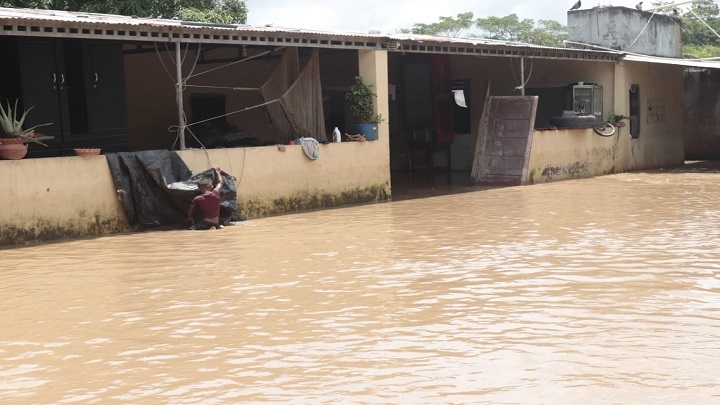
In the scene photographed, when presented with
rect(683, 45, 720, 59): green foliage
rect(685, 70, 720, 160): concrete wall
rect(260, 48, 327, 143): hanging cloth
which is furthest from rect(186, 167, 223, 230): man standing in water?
rect(683, 45, 720, 59): green foliage

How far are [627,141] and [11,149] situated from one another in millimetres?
15509

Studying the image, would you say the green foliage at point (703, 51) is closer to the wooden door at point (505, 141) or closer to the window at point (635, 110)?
the window at point (635, 110)

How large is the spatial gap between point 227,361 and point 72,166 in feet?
22.6

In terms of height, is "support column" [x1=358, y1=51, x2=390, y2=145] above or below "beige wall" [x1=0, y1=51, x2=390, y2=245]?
above

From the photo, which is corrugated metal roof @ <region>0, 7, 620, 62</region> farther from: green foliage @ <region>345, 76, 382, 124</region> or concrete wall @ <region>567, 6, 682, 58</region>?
concrete wall @ <region>567, 6, 682, 58</region>

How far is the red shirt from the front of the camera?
40.3 feet

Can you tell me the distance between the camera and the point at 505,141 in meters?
19.0

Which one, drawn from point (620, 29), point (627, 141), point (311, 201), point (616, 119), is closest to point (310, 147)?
point (311, 201)

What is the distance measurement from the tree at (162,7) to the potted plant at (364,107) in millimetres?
9580

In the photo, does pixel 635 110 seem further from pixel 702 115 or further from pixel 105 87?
pixel 105 87

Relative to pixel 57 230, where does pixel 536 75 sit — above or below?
above

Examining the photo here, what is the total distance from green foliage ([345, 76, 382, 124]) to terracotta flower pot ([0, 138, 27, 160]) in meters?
6.13

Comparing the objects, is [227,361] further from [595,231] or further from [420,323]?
[595,231]

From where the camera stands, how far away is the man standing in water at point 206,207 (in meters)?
12.3
